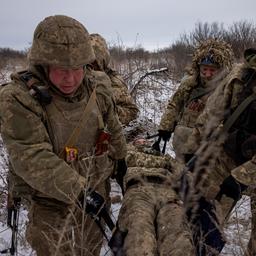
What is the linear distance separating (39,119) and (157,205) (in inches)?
48.1

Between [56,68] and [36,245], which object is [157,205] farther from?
[56,68]

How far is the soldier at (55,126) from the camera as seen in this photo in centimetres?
258

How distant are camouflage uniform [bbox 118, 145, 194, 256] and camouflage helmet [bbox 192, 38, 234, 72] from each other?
1595 millimetres

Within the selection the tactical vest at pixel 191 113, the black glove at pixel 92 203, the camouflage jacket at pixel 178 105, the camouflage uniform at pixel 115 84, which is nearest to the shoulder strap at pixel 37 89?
the black glove at pixel 92 203

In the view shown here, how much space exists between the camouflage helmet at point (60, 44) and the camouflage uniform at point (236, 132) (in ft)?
3.37

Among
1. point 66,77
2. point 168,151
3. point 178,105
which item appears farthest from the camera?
point 168,151

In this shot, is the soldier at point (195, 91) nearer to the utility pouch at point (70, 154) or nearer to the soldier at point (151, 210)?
the soldier at point (151, 210)

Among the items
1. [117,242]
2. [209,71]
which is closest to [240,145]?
[117,242]

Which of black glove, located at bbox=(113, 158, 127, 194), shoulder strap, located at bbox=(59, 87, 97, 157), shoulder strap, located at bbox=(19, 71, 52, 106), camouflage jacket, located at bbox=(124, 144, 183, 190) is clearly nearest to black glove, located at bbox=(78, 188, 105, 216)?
shoulder strap, located at bbox=(59, 87, 97, 157)

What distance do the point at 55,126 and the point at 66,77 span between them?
0.32 meters

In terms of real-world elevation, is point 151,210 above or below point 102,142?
below

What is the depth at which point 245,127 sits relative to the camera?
3.15 meters

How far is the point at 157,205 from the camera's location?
131 inches

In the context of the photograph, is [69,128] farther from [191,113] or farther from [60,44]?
[191,113]
